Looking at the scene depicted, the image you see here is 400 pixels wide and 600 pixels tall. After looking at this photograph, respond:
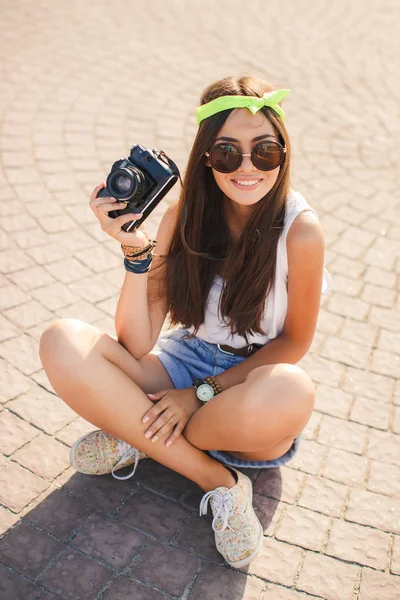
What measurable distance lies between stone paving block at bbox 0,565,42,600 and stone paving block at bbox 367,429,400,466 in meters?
1.56

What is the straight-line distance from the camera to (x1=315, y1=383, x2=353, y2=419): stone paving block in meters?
3.15

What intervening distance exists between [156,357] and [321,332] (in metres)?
1.21

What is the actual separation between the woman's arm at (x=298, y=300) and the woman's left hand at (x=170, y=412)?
0.49ft

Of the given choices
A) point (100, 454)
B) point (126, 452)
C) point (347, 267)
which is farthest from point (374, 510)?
point (347, 267)

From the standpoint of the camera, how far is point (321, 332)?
143 inches

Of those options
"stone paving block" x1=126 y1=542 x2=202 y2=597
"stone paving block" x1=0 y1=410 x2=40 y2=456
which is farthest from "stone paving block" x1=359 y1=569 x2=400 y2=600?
"stone paving block" x1=0 y1=410 x2=40 y2=456

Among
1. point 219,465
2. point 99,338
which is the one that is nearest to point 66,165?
point 99,338

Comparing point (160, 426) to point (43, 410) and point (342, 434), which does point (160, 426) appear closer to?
point (43, 410)

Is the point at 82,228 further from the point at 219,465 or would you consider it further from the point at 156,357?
the point at 219,465

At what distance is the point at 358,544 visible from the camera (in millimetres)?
2549

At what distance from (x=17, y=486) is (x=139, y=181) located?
1.36 metres

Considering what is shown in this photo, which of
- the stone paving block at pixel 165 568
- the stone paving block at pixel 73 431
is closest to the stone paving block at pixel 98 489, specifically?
the stone paving block at pixel 73 431

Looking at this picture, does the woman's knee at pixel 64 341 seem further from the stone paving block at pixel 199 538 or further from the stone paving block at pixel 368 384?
the stone paving block at pixel 368 384

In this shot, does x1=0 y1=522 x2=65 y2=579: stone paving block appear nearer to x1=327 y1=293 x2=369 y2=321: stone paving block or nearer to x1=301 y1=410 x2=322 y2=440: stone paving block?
x1=301 y1=410 x2=322 y2=440: stone paving block
